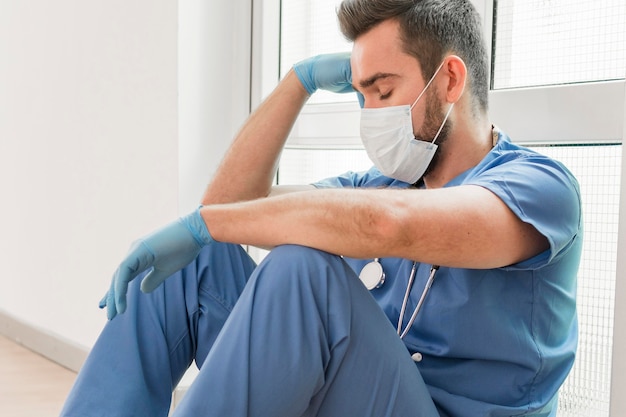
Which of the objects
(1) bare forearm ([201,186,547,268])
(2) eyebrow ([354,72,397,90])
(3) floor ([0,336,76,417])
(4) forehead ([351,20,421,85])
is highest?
(4) forehead ([351,20,421,85])

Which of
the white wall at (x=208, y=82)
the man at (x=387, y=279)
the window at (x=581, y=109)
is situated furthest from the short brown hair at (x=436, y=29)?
the white wall at (x=208, y=82)

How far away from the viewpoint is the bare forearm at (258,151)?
1820 millimetres

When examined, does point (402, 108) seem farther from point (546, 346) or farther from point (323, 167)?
point (323, 167)

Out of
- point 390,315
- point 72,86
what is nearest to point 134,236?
point 72,86

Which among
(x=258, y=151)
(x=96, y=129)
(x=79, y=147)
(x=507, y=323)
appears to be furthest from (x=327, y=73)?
(x=79, y=147)

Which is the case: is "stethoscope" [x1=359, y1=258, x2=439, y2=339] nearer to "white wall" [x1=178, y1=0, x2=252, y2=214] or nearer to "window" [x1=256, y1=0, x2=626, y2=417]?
"window" [x1=256, y1=0, x2=626, y2=417]

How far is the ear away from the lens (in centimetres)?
149

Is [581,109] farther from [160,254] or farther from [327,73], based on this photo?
[160,254]

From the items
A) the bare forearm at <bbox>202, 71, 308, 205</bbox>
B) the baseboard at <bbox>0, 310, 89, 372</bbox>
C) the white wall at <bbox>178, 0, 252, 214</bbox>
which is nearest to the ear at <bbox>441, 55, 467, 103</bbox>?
the bare forearm at <bbox>202, 71, 308, 205</bbox>

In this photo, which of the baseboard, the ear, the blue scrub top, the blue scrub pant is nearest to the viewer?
the blue scrub pant

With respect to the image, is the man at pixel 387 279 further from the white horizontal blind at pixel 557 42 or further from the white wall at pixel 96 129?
the white wall at pixel 96 129

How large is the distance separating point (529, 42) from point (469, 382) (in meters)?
0.75

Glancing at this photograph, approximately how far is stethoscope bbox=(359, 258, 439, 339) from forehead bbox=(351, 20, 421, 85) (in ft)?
1.16

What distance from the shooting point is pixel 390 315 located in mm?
1494
